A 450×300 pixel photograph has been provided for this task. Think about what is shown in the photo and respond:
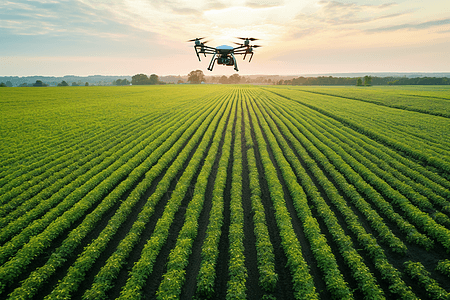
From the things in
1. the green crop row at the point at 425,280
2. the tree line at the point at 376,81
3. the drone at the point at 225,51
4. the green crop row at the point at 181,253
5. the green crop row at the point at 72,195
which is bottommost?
the green crop row at the point at 425,280

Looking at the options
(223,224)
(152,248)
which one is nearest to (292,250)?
(223,224)

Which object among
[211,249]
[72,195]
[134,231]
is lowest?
[211,249]

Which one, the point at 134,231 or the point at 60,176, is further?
the point at 60,176

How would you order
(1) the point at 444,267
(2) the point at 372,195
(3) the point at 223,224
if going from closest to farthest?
(1) the point at 444,267 < (3) the point at 223,224 < (2) the point at 372,195

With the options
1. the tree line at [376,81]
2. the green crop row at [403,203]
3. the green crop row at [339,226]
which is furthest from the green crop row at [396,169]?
the tree line at [376,81]

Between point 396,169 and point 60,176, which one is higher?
point 60,176

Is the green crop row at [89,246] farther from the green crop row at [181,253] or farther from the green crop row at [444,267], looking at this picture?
the green crop row at [444,267]

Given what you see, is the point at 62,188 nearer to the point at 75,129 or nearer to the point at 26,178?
the point at 26,178

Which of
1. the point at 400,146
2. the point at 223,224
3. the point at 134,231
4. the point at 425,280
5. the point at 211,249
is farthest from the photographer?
the point at 400,146

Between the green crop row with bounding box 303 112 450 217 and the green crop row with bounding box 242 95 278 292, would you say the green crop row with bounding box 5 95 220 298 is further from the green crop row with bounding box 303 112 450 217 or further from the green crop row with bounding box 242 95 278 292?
the green crop row with bounding box 303 112 450 217

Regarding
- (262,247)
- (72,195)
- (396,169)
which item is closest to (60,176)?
(72,195)

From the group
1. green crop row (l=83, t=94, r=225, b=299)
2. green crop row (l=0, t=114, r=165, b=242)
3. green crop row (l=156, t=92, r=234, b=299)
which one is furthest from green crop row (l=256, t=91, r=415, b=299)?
green crop row (l=0, t=114, r=165, b=242)

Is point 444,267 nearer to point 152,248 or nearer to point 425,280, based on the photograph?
point 425,280
